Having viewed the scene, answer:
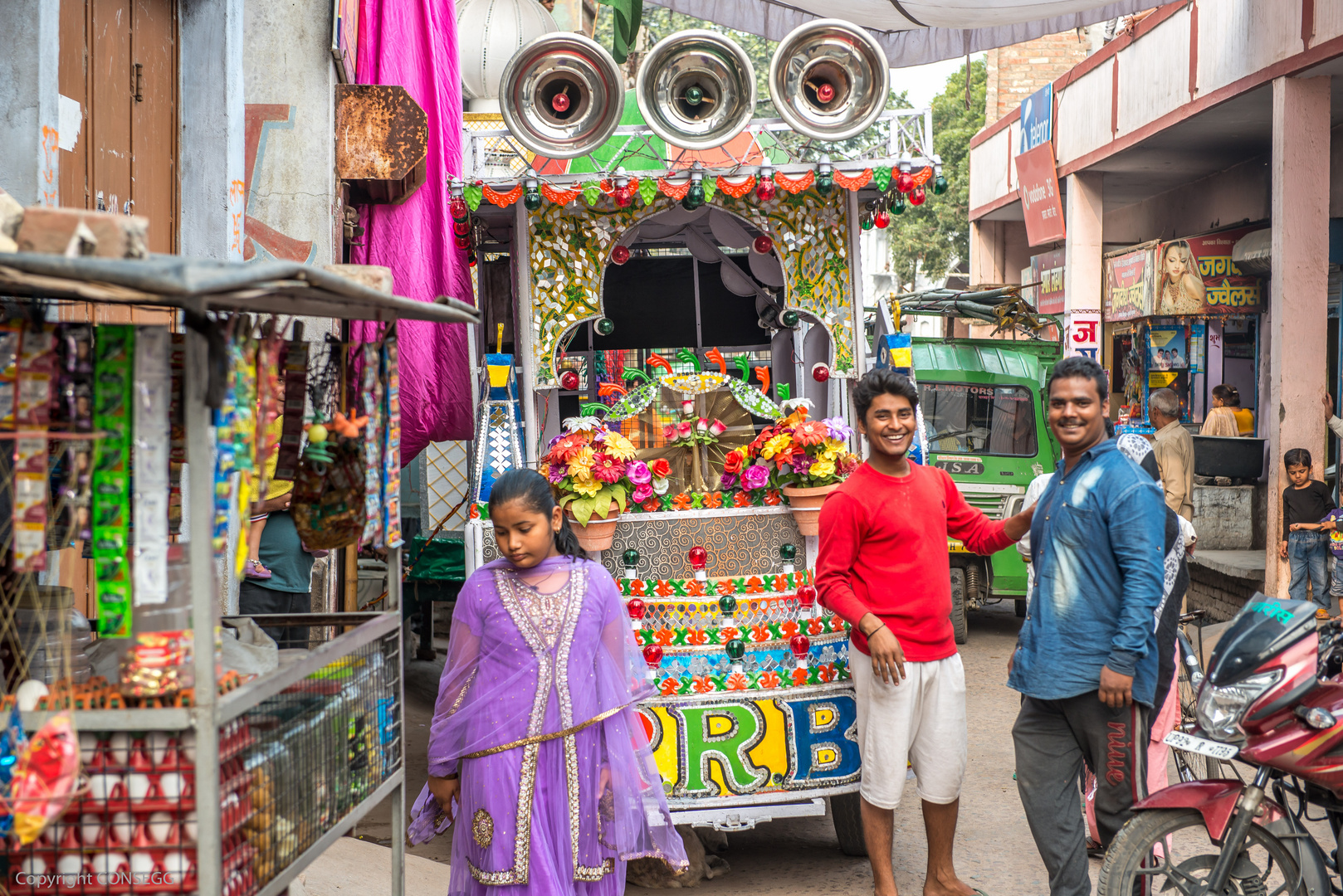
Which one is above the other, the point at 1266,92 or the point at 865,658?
the point at 1266,92

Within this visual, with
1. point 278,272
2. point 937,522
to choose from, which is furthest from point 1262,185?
point 278,272

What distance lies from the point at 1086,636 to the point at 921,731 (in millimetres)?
864

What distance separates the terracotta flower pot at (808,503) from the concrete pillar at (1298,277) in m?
6.06

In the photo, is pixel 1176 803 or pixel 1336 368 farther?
pixel 1336 368

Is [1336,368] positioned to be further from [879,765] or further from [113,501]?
[113,501]

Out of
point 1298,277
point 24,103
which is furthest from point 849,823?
point 1298,277

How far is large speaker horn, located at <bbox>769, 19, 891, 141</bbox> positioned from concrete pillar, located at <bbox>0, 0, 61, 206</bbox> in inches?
139

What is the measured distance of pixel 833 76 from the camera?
6.02 m

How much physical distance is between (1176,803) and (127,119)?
4250 millimetres

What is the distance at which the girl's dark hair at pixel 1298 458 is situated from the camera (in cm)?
886

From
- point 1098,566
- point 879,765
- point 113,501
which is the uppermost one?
point 113,501

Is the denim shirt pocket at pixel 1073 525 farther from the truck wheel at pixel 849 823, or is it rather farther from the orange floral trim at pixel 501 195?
the orange floral trim at pixel 501 195

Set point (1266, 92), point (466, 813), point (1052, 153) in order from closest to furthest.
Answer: point (466, 813), point (1266, 92), point (1052, 153)

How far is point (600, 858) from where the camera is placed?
10.9 feet
